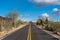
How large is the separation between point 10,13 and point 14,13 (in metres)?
1.95

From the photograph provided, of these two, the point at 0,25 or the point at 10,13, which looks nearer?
the point at 0,25

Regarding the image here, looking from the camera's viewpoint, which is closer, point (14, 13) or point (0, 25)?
point (0, 25)

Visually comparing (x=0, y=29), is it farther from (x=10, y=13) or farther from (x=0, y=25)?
(x=10, y=13)

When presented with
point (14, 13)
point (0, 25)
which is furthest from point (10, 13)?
point (0, 25)

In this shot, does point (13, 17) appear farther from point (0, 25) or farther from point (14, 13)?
point (0, 25)

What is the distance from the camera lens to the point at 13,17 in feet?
259

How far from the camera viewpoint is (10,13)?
7550cm

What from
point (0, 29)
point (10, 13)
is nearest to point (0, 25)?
point (0, 29)

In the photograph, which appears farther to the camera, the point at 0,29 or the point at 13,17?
the point at 13,17

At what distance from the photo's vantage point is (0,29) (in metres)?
37.0

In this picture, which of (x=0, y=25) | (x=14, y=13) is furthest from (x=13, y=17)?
(x=0, y=25)

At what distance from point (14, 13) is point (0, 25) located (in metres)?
39.0

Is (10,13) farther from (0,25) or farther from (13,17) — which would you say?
(0,25)

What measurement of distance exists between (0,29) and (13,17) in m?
42.2
